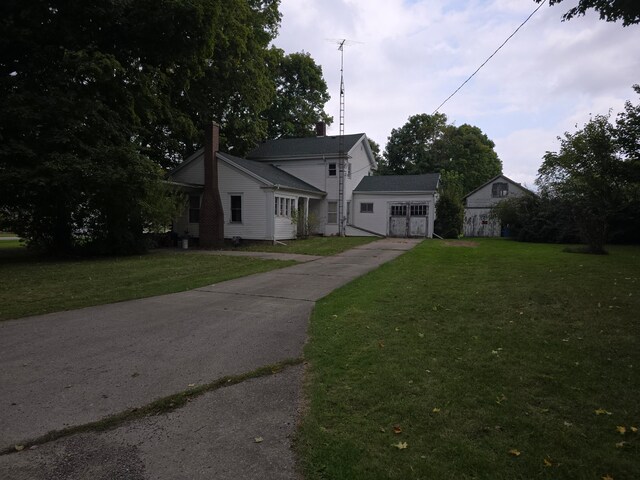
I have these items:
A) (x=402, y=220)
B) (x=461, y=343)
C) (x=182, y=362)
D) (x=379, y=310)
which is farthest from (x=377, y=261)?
(x=402, y=220)

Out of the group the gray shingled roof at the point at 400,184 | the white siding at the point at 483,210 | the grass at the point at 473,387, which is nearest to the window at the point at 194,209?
the gray shingled roof at the point at 400,184

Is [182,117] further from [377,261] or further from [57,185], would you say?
[377,261]

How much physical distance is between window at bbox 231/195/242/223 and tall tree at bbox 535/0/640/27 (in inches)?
708

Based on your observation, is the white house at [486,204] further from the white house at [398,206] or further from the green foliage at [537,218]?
the white house at [398,206]

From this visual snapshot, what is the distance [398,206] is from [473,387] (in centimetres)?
2605

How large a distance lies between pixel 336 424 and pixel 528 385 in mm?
2060

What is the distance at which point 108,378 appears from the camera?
181 inches

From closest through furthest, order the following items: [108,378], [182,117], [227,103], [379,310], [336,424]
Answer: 1. [336,424]
2. [108,378]
3. [379,310]
4. [182,117]
5. [227,103]

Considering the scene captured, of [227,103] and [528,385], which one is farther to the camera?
[227,103]

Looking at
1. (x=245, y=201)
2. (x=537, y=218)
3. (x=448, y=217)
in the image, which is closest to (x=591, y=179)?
(x=537, y=218)

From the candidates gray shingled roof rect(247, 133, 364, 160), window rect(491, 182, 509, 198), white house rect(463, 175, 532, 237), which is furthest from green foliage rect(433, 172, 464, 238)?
window rect(491, 182, 509, 198)

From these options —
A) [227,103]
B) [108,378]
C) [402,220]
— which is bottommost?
[108,378]

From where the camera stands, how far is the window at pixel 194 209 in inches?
939

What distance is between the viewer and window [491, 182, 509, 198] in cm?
3894
